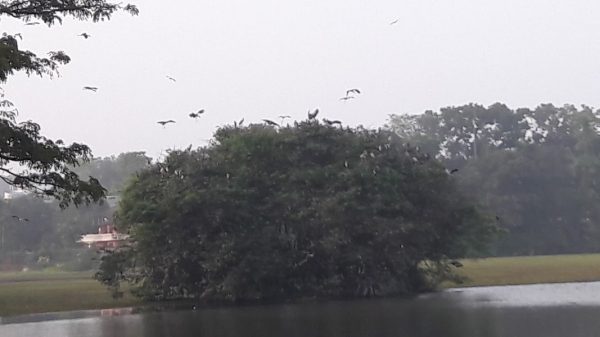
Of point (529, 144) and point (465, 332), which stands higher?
point (529, 144)

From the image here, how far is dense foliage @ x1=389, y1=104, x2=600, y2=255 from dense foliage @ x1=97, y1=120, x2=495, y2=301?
3448 centimetres

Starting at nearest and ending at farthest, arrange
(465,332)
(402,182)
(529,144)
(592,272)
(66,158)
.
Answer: (66,158) < (465,332) < (402,182) < (592,272) < (529,144)

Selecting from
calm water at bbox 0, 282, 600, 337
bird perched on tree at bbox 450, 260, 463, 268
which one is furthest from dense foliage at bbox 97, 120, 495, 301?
calm water at bbox 0, 282, 600, 337

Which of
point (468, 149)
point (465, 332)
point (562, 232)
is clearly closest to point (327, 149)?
point (465, 332)

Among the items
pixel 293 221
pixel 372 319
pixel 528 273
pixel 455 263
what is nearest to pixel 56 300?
pixel 293 221

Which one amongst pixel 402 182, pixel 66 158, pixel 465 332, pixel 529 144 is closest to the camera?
pixel 66 158

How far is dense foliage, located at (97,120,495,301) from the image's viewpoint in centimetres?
3919

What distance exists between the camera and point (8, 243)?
92.7 meters

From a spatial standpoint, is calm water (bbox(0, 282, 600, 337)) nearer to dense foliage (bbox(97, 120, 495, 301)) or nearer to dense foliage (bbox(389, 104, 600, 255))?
dense foliage (bbox(97, 120, 495, 301))

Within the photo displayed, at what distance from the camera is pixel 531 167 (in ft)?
278

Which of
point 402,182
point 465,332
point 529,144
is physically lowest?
point 465,332

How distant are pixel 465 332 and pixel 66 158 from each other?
9624 millimetres

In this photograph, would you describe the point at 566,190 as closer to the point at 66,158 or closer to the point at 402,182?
the point at 402,182

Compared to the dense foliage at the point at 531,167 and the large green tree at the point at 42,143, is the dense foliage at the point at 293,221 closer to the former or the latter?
the large green tree at the point at 42,143
